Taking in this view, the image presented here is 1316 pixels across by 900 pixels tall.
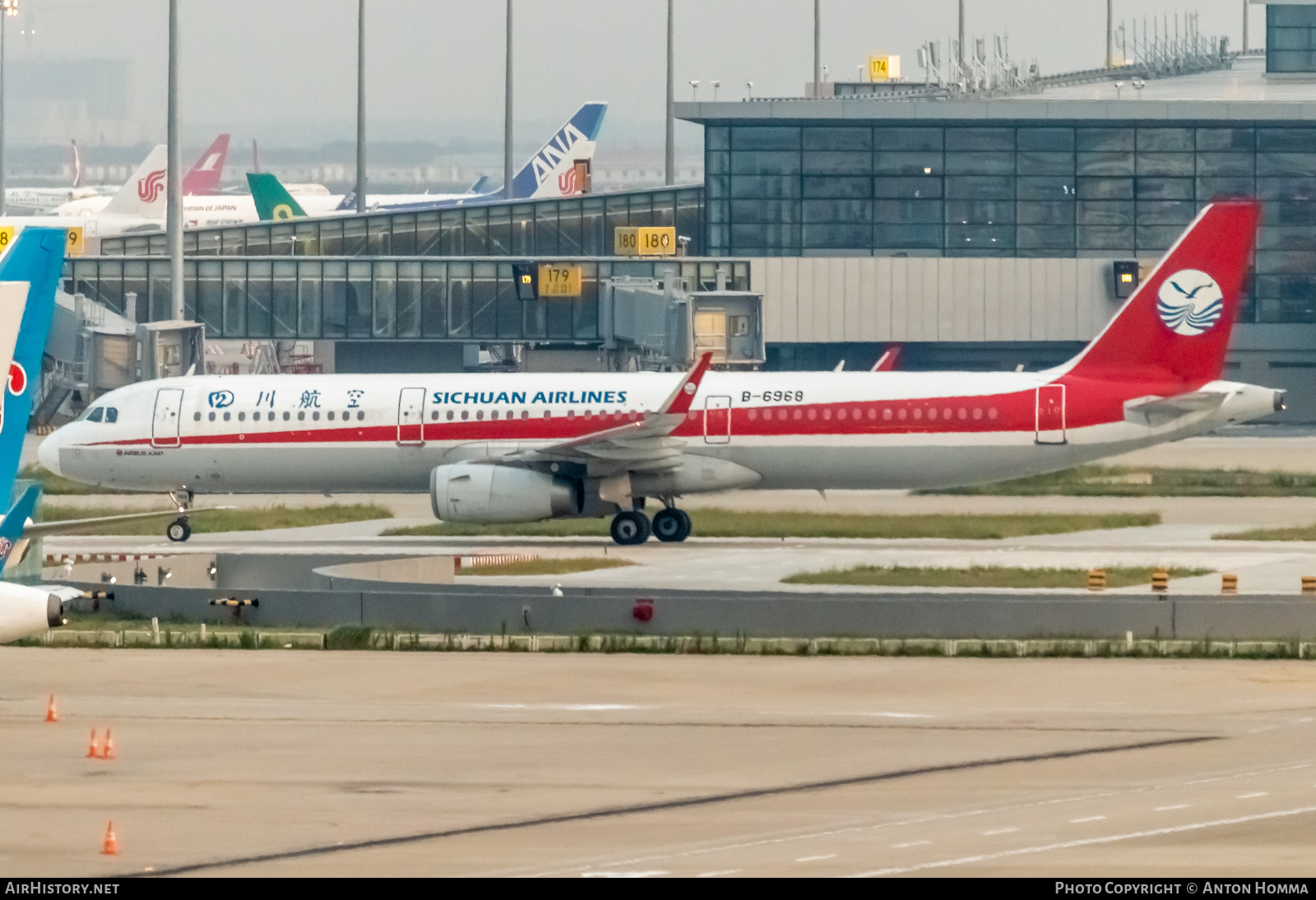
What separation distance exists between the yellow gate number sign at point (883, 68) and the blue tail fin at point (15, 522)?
93062 mm

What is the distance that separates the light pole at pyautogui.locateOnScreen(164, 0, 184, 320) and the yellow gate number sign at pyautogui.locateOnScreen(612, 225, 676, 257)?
22.9 m

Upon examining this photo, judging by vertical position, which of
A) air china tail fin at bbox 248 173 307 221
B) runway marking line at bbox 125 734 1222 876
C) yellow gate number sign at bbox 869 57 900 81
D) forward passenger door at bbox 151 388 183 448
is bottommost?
runway marking line at bbox 125 734 1222 876

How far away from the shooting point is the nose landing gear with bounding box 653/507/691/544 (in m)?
43.6

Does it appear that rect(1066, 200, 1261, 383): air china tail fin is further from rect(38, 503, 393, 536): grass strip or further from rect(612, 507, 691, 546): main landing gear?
rect(38, 503, 393, 536): grass strip

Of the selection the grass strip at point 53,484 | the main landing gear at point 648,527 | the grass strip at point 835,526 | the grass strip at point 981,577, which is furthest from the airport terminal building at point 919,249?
the grass strip at point 981,577

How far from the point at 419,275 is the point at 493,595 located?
1811 inches

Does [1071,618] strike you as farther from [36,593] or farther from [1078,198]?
[1078,198]

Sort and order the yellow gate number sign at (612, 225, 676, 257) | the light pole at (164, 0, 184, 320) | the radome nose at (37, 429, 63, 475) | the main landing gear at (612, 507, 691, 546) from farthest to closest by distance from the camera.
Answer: the yellow gate number sign at (612, 225, 676, 257), the light pole at (164, 0, 184, 320), the radome nose at (37, 429, 63, 475), the main landing gear at (612, 507, 691, 546)

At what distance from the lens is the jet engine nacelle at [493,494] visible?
137 ft

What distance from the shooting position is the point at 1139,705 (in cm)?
2436

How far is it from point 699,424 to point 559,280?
30.3 m

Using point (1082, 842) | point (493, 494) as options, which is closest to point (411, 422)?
point (493, 494)

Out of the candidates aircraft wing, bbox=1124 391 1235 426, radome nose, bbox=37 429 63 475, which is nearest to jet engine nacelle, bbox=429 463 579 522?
radome nose, bbox=37 429 63 475
